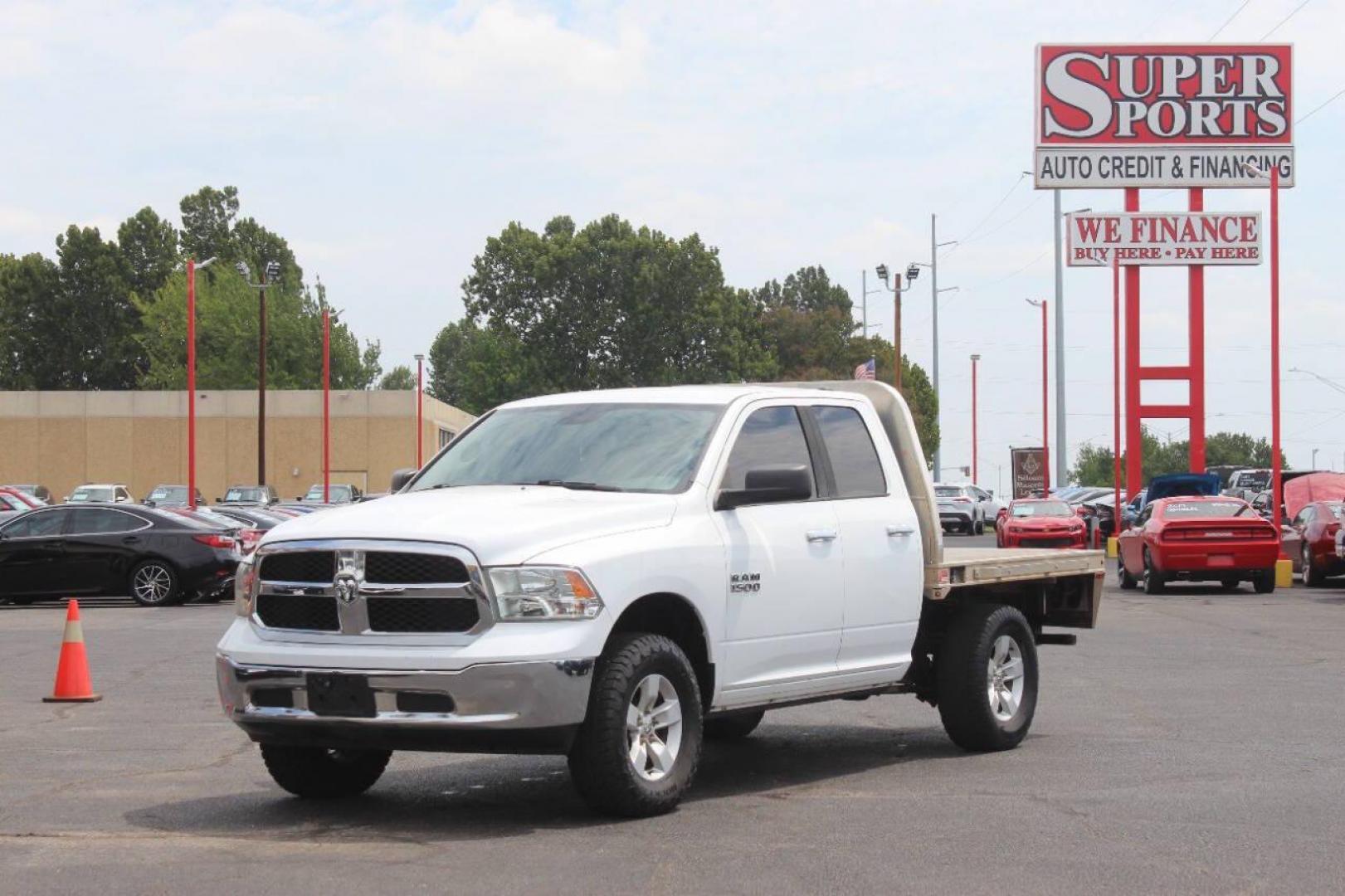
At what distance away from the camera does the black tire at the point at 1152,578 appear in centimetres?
2944

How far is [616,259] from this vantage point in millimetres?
100125

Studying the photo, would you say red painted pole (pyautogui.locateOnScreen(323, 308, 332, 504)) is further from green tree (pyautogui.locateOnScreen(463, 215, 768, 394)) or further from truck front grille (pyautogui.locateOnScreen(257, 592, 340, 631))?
truck front grille (pyautogui.locateOnScreen(257, 592, 340, 631))

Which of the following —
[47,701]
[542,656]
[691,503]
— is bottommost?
[47,701]

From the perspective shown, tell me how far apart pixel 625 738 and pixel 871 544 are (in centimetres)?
238

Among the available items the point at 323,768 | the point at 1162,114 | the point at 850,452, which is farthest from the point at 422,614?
the point at 1162,114

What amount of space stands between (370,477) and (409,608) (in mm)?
78285

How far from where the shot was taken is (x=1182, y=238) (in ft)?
152

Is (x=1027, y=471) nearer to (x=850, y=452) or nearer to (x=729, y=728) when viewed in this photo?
(x=729, y=728)

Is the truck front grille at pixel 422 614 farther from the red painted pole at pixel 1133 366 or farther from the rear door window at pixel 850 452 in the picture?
the red painted pole at pixel 1133 366

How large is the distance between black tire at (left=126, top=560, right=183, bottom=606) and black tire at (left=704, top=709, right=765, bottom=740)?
17311mm

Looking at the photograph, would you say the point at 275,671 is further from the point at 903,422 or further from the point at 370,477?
the point at 370,477

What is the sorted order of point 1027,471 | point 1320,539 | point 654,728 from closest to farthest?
1. point 654,728
2. point 1320,539
3. point 1027,471

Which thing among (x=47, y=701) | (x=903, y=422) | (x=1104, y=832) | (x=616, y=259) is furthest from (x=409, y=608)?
(x=616, y=259)

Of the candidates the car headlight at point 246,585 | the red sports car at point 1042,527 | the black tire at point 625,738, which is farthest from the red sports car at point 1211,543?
the car headlight at point 246,585
